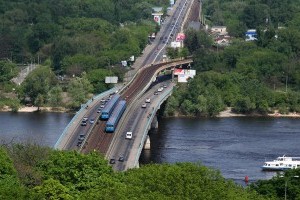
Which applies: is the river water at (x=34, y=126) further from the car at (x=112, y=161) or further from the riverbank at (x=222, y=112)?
the car at (x=112, y=161)

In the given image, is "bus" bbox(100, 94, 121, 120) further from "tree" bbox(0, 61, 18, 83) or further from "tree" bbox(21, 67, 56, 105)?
"tree" bbox(0, 61, 18, 83)

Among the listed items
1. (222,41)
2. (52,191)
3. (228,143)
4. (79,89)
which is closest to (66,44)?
(79,89)

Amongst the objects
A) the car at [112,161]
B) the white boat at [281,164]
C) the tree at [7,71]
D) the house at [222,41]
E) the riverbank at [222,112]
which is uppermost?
the house at [222,41]

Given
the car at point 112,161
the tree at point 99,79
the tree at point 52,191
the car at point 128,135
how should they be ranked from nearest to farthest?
the tree at point 52,191, the car at point 112,161, the car at point 128,135, the tree at point 99,79

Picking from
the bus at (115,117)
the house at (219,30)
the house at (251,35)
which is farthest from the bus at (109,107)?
the house at (219,30)

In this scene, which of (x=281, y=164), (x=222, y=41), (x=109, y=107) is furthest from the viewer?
(x=222, y=41)

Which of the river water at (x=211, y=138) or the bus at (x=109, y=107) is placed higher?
the bus at (x=109, y=107)

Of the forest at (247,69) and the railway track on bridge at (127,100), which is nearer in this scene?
the railway track on bridge at (127,100)

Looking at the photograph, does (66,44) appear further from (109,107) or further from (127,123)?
(127,123)
